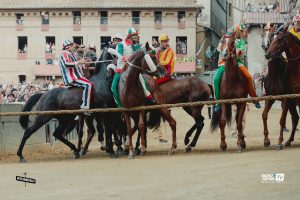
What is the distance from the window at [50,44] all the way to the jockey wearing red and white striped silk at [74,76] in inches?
2408

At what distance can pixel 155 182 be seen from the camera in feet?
46.4

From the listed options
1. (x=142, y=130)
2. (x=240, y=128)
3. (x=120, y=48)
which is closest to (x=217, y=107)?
(x=240, y=128)

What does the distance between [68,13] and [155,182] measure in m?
69.4

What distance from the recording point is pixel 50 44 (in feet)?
270

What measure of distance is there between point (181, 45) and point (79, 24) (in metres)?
9.97

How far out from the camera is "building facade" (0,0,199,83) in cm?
8200

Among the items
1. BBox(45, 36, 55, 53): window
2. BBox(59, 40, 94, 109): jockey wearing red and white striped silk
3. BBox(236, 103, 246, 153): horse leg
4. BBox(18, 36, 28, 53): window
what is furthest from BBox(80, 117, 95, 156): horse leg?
BBox(18, 36, 28, 53): window

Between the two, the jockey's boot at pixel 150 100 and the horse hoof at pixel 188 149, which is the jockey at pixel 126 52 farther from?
the horse hoof at pixel 188 149

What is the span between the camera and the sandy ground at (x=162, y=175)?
12.6 meters

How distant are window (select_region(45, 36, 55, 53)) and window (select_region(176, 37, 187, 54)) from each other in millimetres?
11876

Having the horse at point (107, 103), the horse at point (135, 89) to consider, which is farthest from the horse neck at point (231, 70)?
the horse at point (107, 103)

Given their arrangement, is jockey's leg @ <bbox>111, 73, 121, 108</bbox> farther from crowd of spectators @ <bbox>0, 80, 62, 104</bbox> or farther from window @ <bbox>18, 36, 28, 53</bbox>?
window @ <bbox>18, 36, 28, 53</bbox>

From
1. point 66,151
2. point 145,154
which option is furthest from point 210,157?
point 66,151

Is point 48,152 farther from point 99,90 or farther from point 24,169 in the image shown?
point 24,169
